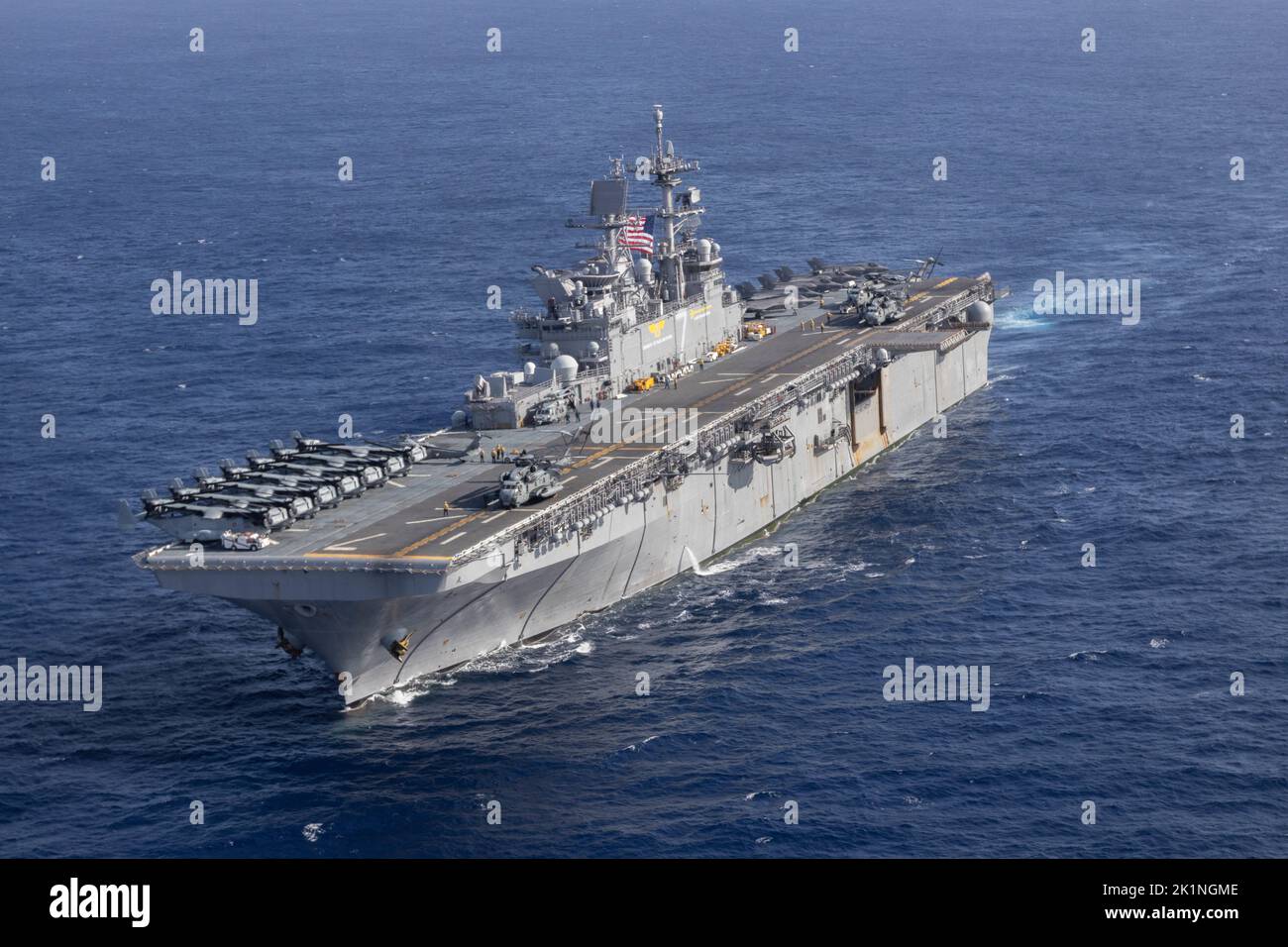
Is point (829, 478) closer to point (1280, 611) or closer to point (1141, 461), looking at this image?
point (1141, 461)

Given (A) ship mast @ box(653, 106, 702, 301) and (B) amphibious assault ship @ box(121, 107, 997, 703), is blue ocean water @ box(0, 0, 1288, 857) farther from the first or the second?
(A) ship mast @ box(653, 106, 702, 301)

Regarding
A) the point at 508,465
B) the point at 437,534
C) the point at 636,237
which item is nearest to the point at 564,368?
the point at 508,465

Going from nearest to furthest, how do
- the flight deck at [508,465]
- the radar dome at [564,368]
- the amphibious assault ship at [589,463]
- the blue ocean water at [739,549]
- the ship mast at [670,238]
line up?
the blue ocean water at [739,549] → the flight deck at [508,465] → the amphibious assault ship at [589,463] → the radar dome at [564,368] → the ship mast at [670,238]

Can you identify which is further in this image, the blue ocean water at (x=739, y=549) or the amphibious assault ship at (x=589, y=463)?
the amphibious assault ship at (x=589, y=463)

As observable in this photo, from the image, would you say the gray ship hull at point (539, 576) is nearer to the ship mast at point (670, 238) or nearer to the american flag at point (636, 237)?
the ship mast at point (670, 238)

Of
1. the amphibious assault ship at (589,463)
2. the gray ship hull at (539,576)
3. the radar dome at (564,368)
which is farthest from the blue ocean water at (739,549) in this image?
the radar dome at (564,368)

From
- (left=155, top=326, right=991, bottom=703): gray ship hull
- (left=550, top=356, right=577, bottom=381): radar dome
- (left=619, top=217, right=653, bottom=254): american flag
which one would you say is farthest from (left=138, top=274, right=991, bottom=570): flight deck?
(left=619, top=217, right=653, bottom=254): american flag
